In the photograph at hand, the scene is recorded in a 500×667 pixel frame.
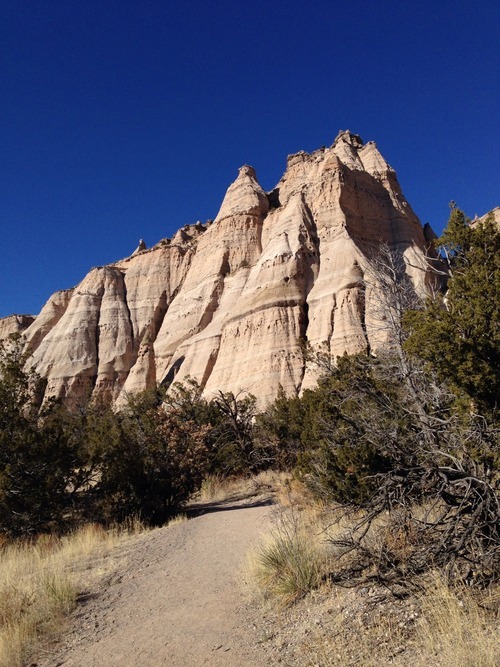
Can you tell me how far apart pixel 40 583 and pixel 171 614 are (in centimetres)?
224

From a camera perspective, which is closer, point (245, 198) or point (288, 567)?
→ point (288, 567)

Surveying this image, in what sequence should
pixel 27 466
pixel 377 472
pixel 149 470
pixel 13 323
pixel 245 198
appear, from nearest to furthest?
pixel 377 472 < pixel 27 466 < pixel 149 470 < pixel 245 198 < pixel 13 323

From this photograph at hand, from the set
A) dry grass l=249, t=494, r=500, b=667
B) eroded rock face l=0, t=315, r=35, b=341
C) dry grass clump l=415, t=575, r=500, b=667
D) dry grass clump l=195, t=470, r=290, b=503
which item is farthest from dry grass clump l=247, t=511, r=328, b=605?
eroded rock face l=0, t=315, r=35, b=341

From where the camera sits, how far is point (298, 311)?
3297 centimetres

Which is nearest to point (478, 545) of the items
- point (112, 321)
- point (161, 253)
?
point (112, 321)

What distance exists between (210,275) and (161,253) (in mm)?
12902

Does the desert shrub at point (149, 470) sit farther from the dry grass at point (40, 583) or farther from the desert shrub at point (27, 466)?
the dry grass at point (40, 583)

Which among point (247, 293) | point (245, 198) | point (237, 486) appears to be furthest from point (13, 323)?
point (237, 486)

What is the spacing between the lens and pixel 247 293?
3641 centimetres

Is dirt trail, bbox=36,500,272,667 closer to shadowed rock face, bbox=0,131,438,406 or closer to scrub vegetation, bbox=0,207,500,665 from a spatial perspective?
scrub vegetation, bbox=0,207,500,665

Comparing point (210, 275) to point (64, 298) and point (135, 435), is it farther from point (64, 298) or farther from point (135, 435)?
point (135, 435)

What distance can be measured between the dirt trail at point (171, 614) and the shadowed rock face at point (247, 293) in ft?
67.9

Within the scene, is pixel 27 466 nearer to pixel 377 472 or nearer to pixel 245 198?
pixel 377 472


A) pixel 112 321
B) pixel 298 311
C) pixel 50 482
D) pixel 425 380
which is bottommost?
pixel 50 482
